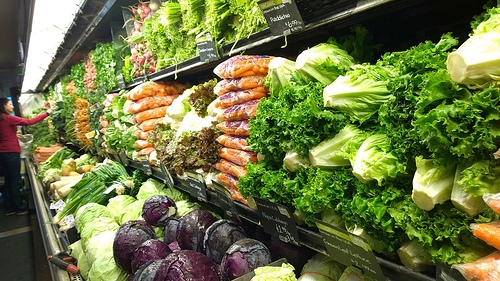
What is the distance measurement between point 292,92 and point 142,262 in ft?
4.90

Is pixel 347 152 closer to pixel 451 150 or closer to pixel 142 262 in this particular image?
pixel 451 150

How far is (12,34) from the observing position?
7.62m

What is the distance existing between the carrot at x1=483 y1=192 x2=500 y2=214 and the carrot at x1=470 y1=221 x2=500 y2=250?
2.0 inches

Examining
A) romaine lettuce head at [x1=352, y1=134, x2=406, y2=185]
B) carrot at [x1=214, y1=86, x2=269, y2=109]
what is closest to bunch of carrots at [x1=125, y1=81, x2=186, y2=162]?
carrot at [x1=214, y1=86, x2=269, y2=109]

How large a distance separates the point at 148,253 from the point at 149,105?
1.81 meters

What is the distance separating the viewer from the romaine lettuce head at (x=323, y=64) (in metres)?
1.61

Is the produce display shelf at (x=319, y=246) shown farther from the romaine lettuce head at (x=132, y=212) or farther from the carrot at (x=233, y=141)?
the romaine lettuce head at (x=132, y=212)

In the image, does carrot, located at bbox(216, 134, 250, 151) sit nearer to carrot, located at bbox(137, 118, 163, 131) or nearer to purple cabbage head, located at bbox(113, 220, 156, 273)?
purple cabbage head, located at bbox(113, 220, 156, 273)

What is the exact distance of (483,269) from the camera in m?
0.91

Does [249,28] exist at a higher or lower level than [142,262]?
higher

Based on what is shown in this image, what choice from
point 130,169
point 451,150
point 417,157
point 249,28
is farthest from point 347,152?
point 130,169

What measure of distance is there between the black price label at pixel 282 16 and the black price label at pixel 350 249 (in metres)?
0.74

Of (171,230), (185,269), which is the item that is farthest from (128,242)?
(185,269)

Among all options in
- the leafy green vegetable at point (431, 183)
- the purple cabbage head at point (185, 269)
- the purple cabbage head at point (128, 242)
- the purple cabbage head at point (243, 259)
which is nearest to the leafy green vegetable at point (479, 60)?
the leafy green vegetable at point (431, 183)
